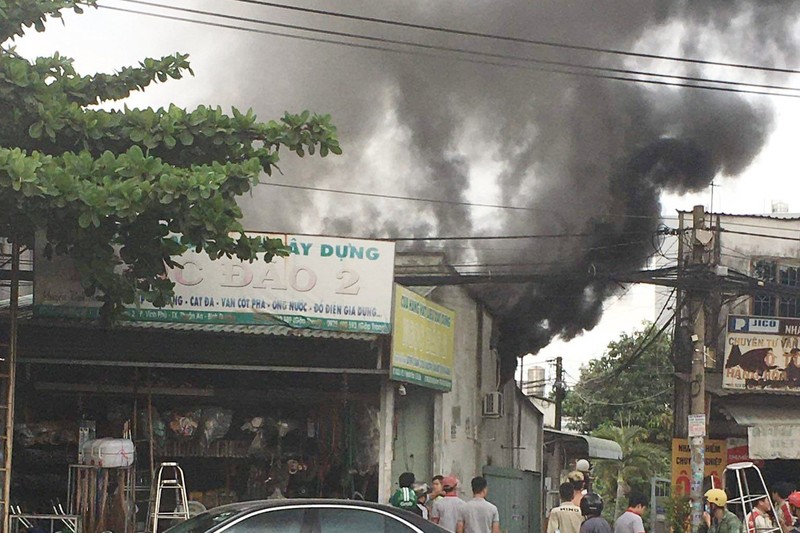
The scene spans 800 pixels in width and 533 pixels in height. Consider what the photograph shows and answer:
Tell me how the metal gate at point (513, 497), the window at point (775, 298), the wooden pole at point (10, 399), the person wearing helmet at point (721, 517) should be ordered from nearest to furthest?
the person wearing helmet at point (721, 517) < the wooden pole at point (10, 399) < the metal gate at point (513, 497) < the window at point (775, 298)

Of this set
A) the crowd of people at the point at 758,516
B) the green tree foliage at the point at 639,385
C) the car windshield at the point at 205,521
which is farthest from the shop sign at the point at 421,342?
the green tree foliage at the point at 639,385

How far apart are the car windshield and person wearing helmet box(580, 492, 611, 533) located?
310cm

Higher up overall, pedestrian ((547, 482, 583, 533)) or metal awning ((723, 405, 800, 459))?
metal awning ((723, 405, 800, 459))

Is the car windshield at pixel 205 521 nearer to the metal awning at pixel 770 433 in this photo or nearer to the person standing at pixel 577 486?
the person standing at pixel 577 486

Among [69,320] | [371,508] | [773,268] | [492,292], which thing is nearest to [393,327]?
[69,320]

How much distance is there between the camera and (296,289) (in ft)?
45.5

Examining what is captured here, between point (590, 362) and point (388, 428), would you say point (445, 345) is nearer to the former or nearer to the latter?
point (388, 428)

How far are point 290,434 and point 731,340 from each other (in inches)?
373

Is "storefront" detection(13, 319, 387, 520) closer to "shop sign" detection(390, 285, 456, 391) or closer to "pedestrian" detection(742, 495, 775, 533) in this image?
"shop sign" detection(390, 285, 456, 391)

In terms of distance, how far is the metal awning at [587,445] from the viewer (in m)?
28.3

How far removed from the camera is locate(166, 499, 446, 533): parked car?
824 cm

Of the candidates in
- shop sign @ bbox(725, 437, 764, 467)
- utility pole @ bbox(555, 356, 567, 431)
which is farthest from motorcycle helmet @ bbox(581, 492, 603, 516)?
utility pole @ bbox(555, 356, 567, 431)

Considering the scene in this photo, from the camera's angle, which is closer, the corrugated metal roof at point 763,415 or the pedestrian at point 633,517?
the pedestrian at point 633,517

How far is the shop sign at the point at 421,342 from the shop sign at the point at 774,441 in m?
6.40
